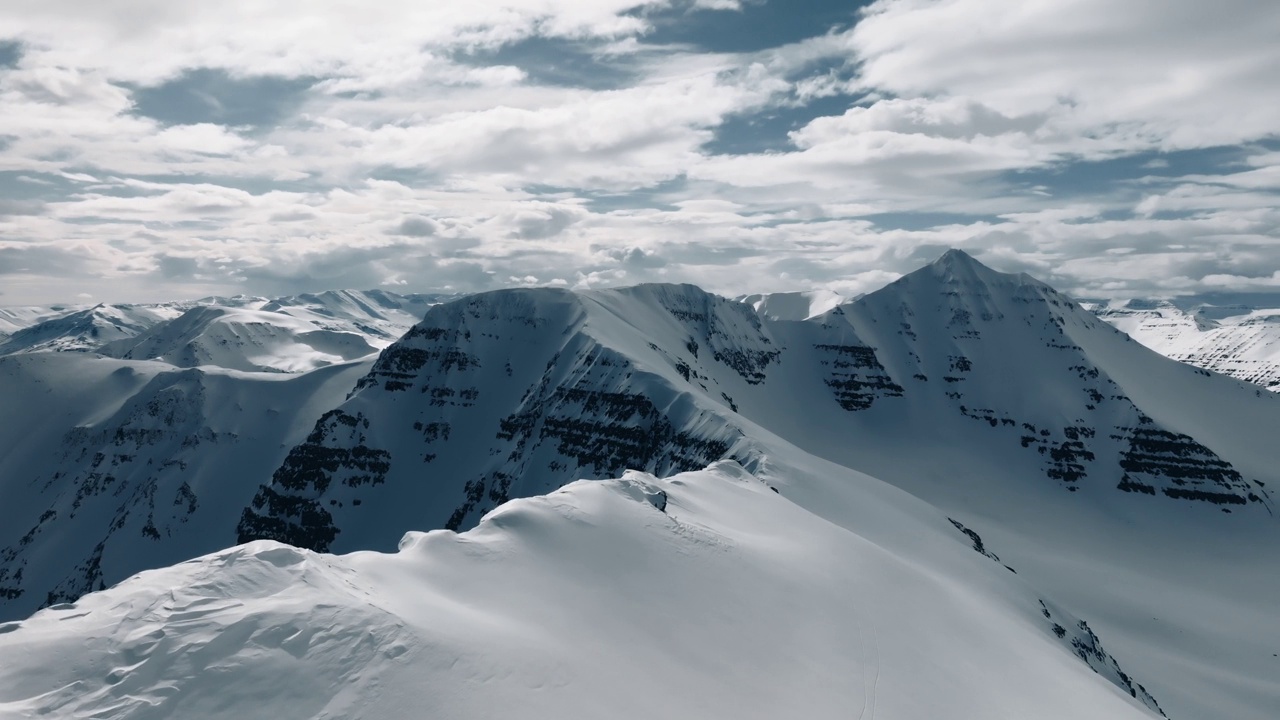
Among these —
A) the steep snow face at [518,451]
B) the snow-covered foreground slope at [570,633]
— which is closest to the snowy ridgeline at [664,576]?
the snow-covered foreground slope at [570,633]

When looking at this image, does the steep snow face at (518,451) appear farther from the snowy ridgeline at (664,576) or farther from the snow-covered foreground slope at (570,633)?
the snow-covered foreground slope at (570,633)

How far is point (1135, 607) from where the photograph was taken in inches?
5295

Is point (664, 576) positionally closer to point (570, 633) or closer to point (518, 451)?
point (570, 633)

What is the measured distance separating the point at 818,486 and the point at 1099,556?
10640 centimetres

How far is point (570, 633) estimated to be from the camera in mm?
41906

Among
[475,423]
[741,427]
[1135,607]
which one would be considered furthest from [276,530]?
[1135,607]

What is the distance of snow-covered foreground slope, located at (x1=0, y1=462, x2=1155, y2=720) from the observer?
1220 inches

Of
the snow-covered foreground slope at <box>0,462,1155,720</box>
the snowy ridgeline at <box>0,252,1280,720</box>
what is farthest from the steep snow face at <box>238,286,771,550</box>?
the snow-covered foreground slope at <box>0,462,1155,720</box>

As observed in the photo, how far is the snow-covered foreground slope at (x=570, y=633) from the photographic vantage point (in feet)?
102

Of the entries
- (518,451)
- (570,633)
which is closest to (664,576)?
(570,633)

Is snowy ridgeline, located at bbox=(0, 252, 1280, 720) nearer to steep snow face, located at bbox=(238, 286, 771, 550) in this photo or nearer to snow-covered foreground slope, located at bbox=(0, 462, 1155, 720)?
snow-covered foreground slope, located at bbox=(0, 462, 1155, 720)

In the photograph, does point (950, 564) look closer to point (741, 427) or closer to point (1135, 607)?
point (741, 427)

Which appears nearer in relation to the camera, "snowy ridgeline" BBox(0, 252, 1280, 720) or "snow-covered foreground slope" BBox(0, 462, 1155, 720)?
"snow-covered foreground slope" BBox(0, 462, 1155, 720)

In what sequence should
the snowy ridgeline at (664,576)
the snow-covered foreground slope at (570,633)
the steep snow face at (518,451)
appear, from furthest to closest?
the steep snow face at (518,451)
the snowy ridgeline at (664,576)
the snow-covered foreground slope at (570,633)
